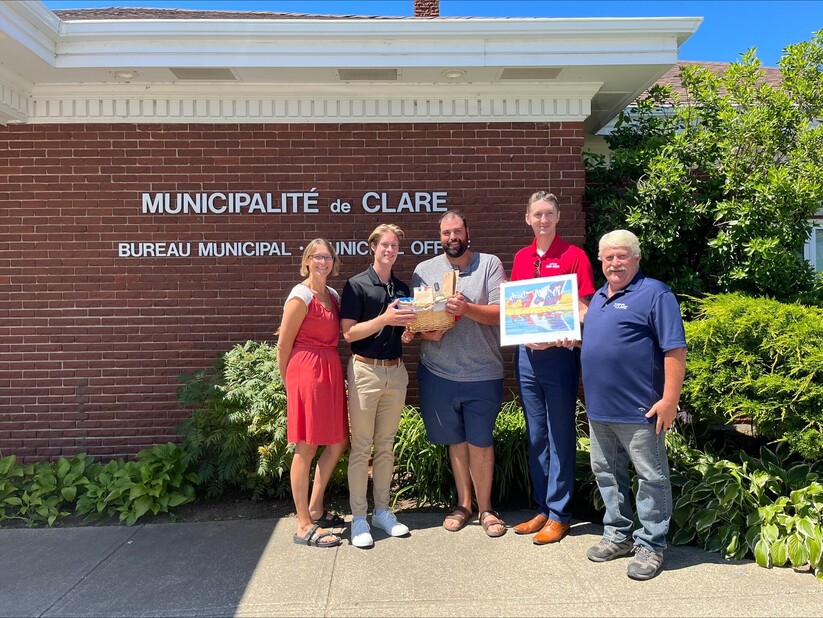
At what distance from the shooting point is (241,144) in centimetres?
581

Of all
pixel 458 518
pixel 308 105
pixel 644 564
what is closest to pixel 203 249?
pixel 308 105

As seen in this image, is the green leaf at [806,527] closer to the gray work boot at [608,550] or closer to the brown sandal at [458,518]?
the gray work boot at [608,550]

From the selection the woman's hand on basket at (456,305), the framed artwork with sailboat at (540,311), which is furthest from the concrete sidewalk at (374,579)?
the woman's hand on basket at (456,305)

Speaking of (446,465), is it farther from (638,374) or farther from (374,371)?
(638,374)

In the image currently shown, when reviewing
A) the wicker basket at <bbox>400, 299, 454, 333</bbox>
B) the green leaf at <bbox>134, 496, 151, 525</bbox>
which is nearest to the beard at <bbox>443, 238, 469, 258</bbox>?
the wicker basket at <bbox>400, 299, 454, 333</bbox>

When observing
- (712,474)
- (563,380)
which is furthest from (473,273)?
(712,474)

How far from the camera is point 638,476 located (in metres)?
3.88

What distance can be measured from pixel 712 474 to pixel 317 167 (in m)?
4.11

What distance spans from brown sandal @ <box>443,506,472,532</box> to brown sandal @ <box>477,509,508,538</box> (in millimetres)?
114

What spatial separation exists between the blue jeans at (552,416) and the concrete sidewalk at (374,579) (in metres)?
0.37

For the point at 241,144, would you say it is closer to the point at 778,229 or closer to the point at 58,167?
the point at 58,167

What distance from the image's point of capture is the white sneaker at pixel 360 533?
417cm

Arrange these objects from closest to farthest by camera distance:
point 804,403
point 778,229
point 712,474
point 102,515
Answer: point 804,403 → point 712,474 → point 102,515 → point 778,229

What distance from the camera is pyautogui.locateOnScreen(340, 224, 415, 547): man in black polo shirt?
4.22 m
